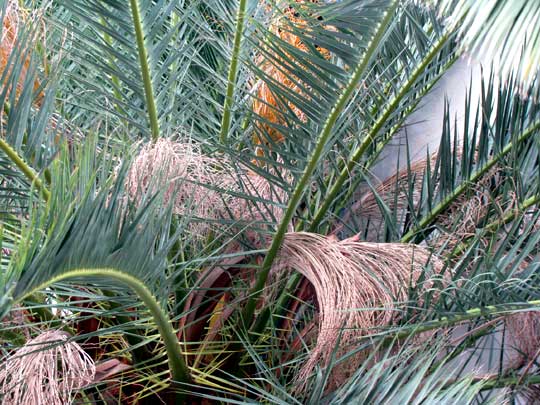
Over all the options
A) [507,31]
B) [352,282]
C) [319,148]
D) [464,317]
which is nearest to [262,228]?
[319,148]

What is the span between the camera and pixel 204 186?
6.19 feet

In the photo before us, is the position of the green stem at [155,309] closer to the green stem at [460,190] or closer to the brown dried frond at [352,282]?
the brown dried frond at [352,282]

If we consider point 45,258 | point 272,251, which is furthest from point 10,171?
point 45,258

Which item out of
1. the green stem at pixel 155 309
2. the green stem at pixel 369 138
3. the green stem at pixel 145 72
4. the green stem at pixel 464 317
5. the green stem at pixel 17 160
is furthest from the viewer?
the green stem at pixel 369 138

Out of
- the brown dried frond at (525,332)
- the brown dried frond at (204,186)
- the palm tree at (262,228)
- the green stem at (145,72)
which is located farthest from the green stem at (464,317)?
the green stem at (145,72)

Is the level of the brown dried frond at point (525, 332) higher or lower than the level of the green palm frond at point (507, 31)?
lower

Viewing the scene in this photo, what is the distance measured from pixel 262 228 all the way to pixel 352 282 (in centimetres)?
47

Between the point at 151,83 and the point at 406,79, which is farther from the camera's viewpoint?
the point at 406,79

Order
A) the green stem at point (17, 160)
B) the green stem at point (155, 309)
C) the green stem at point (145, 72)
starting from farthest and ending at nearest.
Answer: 1. the green stem at point (145, 72)
2. the green stem at point (17, 160)
3. the green stem at point (155, 309)

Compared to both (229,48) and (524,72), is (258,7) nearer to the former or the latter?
(229,48)

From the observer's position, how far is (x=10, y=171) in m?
1.84

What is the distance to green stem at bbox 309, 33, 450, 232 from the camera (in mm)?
2170

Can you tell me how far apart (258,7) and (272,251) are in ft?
2.60

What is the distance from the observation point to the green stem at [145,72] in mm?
1999
